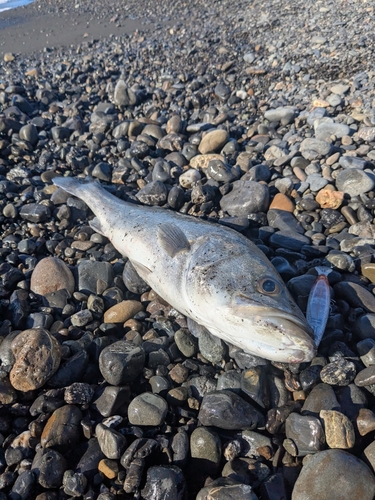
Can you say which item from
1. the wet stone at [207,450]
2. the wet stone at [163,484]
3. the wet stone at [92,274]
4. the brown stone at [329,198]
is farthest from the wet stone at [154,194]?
the wet stone at [163,484]

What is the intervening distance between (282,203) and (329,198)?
784 millimetres

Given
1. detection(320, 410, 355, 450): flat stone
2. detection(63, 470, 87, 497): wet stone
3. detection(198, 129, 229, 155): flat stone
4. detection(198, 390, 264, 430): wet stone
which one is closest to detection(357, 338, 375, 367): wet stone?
detection(320, 410, 355, 450): flat stone

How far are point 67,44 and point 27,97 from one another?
834 centimetres

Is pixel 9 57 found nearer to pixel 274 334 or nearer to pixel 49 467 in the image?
pixel 49 467

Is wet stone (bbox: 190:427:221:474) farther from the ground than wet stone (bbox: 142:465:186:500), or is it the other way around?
wet stone (bbox: 142:465:186:500)

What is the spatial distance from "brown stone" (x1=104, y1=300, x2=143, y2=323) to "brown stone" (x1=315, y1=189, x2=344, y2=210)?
3.60m

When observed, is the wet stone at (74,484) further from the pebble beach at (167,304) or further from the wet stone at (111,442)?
the wet stone at (111,442)

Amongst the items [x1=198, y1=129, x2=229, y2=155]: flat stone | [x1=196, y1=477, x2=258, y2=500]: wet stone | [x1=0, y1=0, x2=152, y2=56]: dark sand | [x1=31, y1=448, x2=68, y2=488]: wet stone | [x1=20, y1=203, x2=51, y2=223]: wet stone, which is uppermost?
[x1=0, y1=0, x2=152, y2=56]: dark sand

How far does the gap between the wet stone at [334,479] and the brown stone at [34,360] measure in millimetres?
2746

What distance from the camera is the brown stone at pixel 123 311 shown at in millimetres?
4840

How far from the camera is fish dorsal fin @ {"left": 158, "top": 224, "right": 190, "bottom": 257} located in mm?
4746

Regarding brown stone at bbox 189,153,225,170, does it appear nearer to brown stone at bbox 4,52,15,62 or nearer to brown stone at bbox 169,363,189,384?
brown stone at bbox 169,363,189,384

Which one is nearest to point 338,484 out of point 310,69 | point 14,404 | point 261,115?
point 14,404

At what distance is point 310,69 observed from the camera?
10320mm
